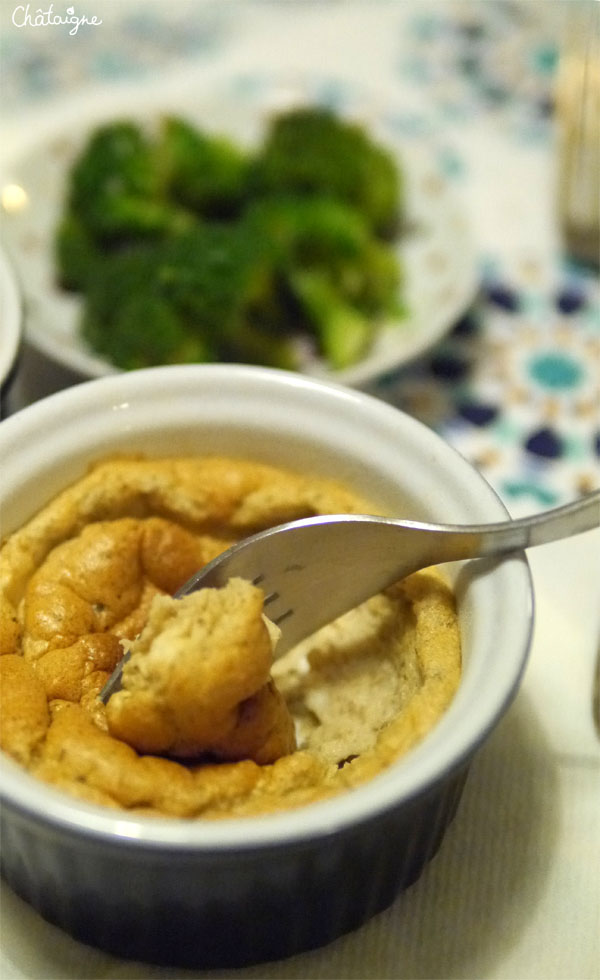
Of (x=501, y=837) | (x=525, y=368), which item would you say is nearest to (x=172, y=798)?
(x=501, y=837)

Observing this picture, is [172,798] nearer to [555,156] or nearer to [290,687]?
[290,687]

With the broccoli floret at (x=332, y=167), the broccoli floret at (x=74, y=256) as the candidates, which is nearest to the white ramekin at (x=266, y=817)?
the broccoli floret at (x=74, y=256)

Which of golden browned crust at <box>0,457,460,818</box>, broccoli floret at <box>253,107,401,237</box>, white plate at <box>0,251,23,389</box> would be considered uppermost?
white plate at <box>0,251,23,389</box>

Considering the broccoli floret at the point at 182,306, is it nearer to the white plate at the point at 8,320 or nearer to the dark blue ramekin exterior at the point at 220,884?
the white plate at the point at 8,320

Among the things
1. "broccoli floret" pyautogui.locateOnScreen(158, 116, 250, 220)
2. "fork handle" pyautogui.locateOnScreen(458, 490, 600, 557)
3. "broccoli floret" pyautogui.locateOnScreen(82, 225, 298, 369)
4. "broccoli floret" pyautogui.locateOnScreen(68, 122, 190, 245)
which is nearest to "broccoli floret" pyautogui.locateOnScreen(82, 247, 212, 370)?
"broccoli floret" pyautogui.locateOnScreen(82, 225, 298, 369)

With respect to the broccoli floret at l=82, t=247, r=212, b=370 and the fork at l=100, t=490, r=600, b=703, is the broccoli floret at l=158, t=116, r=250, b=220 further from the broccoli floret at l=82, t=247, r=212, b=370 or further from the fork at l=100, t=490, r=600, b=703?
the fork at l=100, t=490, r=600, b=703
